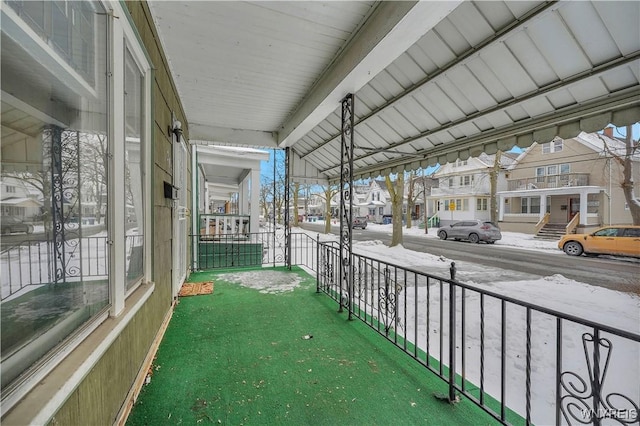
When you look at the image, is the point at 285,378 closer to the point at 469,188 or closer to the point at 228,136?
the point at 228,136

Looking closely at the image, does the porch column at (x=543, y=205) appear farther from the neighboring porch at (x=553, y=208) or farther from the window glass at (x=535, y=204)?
the window glass at (x=535, y=204)

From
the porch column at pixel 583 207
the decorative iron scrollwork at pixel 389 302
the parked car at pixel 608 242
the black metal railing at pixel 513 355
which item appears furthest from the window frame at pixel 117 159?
the porch column at pixel 583 207

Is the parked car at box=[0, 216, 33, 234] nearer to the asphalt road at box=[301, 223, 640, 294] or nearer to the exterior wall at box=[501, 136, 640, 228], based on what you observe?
the asphalt road at box=[301, 223, 640, 294]

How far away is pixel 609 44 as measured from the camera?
1.87 meters

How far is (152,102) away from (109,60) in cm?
91

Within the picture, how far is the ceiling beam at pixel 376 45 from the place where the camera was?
71.9 inches

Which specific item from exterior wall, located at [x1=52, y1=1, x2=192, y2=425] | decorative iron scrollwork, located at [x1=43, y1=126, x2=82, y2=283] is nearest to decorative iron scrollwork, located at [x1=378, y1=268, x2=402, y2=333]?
exterior wall, located at [x1=52, y1=1, x2=192, y2=425]

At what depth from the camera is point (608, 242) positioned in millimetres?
9203

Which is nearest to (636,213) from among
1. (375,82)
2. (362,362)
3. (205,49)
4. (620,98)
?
(620,98)

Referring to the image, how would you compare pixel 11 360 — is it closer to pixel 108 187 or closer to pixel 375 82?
pixel 108 187

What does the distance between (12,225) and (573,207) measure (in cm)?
2338

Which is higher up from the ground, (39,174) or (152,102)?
(152,102)

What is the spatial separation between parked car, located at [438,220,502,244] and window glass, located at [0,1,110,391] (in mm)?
14927

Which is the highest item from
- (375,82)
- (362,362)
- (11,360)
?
(375,82)
